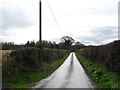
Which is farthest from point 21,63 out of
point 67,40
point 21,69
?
point 67,40

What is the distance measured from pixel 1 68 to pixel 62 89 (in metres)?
4.61

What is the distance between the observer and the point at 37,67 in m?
19.1

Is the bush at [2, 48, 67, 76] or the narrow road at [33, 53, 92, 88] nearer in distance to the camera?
the narrow road at [33, 53, 92, 88]

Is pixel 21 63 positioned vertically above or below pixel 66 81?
above

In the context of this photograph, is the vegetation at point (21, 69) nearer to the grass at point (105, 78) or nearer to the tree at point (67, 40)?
the grass at point (105, 78)

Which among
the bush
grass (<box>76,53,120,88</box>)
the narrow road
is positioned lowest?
the narrow road

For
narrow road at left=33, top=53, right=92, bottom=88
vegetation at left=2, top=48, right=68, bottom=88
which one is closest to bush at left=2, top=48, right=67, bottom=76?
vegetation at left=2, top=48, right=68, bottom=88

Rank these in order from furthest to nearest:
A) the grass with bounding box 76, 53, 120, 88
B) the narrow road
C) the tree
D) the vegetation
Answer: the tree, the vegetation, the narrow road, the grass with bounding box 76, 53, 120, 88

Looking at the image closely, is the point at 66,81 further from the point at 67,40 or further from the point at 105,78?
the point at 67,40

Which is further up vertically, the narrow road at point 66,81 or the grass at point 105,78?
the grass at point 105,78

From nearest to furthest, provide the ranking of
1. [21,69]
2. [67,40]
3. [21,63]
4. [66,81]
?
[66,81], [21,69], [21,63], [67,40]

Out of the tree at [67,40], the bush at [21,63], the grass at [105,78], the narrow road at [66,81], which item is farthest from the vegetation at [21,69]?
the tree at [67,40]

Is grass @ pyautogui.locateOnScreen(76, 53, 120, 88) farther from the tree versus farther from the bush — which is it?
the tree

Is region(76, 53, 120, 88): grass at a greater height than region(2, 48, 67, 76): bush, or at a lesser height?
lesser
